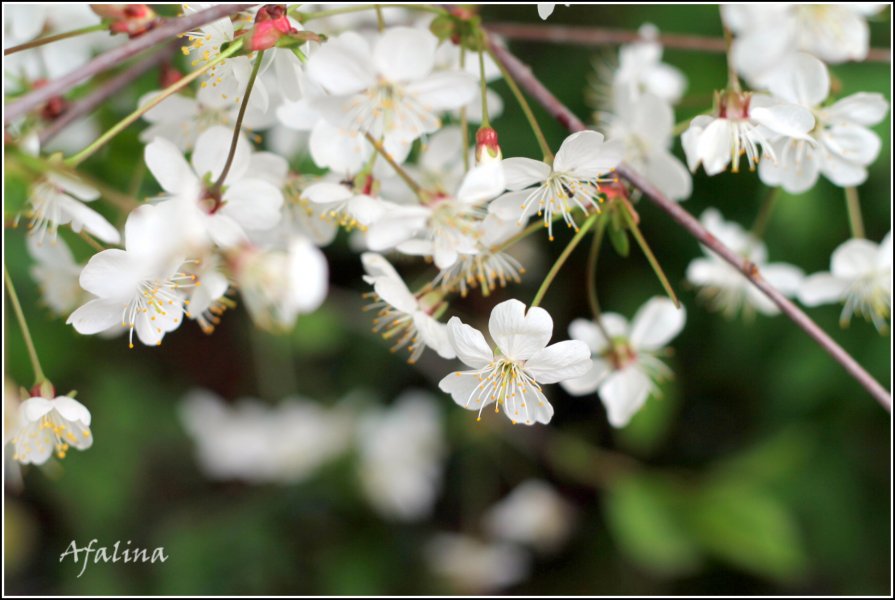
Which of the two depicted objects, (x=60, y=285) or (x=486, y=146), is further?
(x=60, y=285)

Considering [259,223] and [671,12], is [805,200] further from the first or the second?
[259,223]

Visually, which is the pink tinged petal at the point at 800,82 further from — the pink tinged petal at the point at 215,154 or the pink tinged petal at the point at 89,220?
the pink tinged petal at the point at 89,220

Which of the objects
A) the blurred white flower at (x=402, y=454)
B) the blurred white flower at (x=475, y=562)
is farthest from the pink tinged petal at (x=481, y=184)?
the blurred white flower at (x=475, y=562)

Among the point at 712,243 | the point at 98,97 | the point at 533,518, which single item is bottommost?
the point at 533,518

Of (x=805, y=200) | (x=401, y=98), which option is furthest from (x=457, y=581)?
(x=401, y=98)

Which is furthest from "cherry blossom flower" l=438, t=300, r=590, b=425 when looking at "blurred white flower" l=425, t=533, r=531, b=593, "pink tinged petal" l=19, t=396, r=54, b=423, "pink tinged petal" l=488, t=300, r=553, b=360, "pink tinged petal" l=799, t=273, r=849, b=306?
"blurred white flower" l=425, t=533, r=531, b=593

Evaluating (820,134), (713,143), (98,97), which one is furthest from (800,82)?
(98,97)

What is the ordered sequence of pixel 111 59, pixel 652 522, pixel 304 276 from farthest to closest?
pixel 652 522 < pixel 111 59 < pixel 304 276

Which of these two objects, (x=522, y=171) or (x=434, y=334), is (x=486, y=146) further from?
(x=434, y=334)
